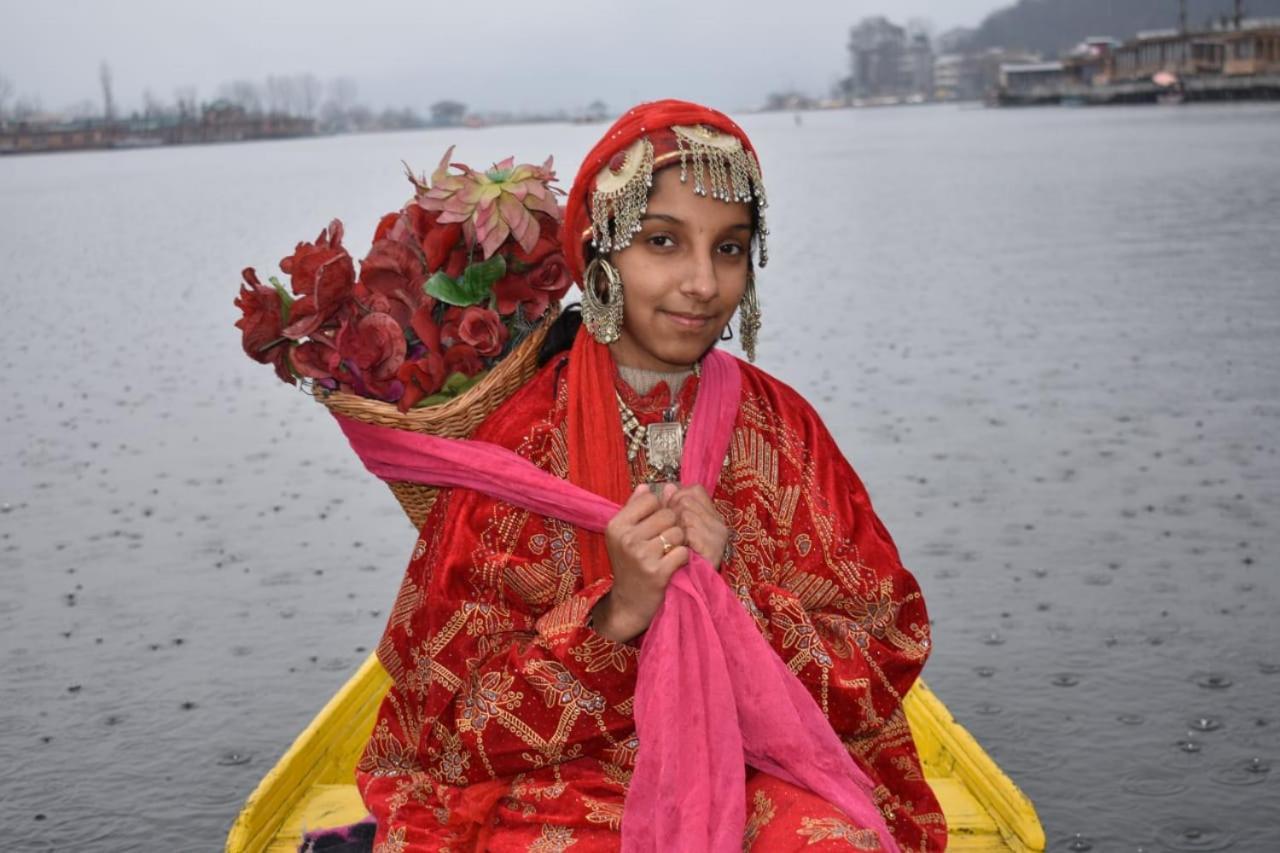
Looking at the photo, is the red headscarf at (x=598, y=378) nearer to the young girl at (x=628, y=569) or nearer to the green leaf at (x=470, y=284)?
the young girl at (x=628, y=569)

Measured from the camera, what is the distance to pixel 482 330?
298 cm

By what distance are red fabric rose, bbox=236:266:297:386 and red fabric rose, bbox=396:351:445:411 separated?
10.8 inches

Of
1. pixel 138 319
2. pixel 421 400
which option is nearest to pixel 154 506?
pixel 421 400

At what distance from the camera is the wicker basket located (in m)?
2.88

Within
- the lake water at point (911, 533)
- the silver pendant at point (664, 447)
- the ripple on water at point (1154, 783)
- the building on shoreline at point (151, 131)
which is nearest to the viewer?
the silver pendant at point (664, 447)

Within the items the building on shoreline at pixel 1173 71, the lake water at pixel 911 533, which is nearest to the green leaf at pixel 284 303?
the lake water at pixel 911 533

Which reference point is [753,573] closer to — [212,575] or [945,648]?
[945,648]

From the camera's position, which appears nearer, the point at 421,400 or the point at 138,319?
the point at 421,400

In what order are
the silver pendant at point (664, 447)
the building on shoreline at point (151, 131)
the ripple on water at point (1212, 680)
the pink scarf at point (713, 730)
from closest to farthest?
1. the pink scarf at point (713, 730)
2. the silver pendant at point (664, 447)
3. the ripple on water at point (1212, 680)
4. the building on shoreline at point (151, 131)

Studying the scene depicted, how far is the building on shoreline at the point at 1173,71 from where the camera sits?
10569 cm

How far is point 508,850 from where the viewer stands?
103 inches

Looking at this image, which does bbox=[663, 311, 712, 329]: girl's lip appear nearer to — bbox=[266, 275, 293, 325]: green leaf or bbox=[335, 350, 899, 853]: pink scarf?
bbox=[335, 350, 899, 853]: pink scarf

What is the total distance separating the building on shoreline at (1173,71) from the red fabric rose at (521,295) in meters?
106

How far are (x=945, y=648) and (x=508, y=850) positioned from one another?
14.7 ft
